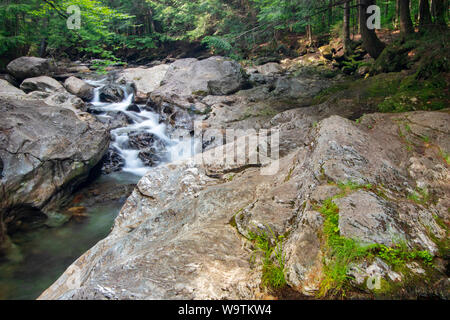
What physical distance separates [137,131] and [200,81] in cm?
399

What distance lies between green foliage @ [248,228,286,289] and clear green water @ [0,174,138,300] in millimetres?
4955

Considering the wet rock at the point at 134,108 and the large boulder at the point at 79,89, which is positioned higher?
the large boulder at the point at 79,89

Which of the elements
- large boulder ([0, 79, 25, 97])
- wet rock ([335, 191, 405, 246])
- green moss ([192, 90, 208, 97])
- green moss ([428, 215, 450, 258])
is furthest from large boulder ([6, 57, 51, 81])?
green moss ([428, 215, 450, 258])

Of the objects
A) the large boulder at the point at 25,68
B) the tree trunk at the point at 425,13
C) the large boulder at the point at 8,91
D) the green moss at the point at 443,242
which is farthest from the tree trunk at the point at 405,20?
the large boulder at the point at 25,68

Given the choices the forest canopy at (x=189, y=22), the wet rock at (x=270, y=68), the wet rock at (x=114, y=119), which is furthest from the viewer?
the wet rock at (x=270, y=68)

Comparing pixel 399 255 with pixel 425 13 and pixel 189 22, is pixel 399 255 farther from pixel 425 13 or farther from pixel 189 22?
pixel 189 22

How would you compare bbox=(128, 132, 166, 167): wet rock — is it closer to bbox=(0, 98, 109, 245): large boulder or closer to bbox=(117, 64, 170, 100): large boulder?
bbox=(0, 98, 109, 245): large boulder

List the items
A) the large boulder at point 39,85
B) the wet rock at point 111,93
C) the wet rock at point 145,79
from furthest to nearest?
the wet rock at point 145,79, the wet rock at point 111,93, the large boulder at point 39,85

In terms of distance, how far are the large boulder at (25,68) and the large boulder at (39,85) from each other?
1.20 m

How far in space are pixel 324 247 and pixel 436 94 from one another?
516cm

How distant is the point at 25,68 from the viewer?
1393 centimetres

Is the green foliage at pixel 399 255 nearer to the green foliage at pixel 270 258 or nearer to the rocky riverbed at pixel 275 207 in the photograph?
the rocky riverbed at pixel 275 207

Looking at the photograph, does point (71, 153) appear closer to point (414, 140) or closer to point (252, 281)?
point (252, 281)

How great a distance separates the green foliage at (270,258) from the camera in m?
2.01
